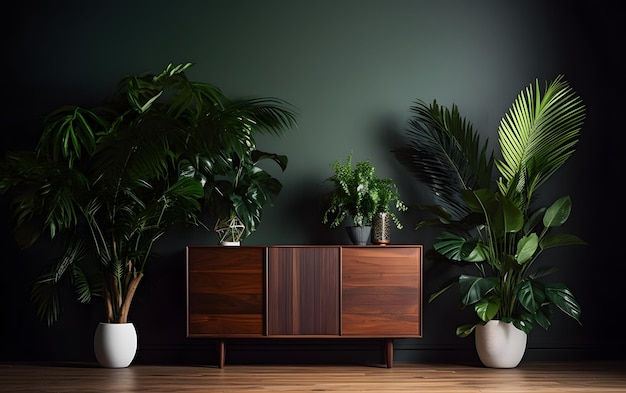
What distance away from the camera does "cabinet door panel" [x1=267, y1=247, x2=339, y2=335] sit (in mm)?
4488

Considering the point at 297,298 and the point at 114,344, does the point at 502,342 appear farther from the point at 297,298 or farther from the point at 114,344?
the point at 114,344

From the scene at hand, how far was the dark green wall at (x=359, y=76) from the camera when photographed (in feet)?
16.2

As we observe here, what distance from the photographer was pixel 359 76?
501cm

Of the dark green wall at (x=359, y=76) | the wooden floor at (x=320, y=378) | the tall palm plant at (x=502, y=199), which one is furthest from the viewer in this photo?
the dark green wall at (x=359, y=76)

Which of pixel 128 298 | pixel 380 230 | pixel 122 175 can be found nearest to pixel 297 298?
pixel 380 230

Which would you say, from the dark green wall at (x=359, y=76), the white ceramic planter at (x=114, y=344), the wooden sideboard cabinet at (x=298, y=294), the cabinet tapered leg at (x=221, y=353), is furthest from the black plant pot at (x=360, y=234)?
the white ceramic planter at (x=114, y=344)

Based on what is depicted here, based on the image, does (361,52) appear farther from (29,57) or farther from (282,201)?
(29,57)

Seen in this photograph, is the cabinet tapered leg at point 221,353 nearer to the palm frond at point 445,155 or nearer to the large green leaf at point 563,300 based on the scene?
the palm frond at point 445,155

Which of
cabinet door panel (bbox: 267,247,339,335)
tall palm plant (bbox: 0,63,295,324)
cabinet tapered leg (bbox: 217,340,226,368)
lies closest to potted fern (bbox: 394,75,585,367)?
cabinet door panel (bbox: 267,247,339,335)

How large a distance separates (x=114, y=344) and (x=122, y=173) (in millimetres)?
1013

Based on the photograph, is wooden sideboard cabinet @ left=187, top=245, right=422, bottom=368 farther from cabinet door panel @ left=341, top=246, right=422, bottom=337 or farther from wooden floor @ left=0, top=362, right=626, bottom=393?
wooden floor @ left=0, top=362, right=626, bottom=393

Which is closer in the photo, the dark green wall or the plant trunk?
the plant trunk

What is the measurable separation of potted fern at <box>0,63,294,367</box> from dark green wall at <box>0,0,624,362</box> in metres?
0.22

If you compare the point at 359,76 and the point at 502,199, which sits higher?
the point at 359,76
